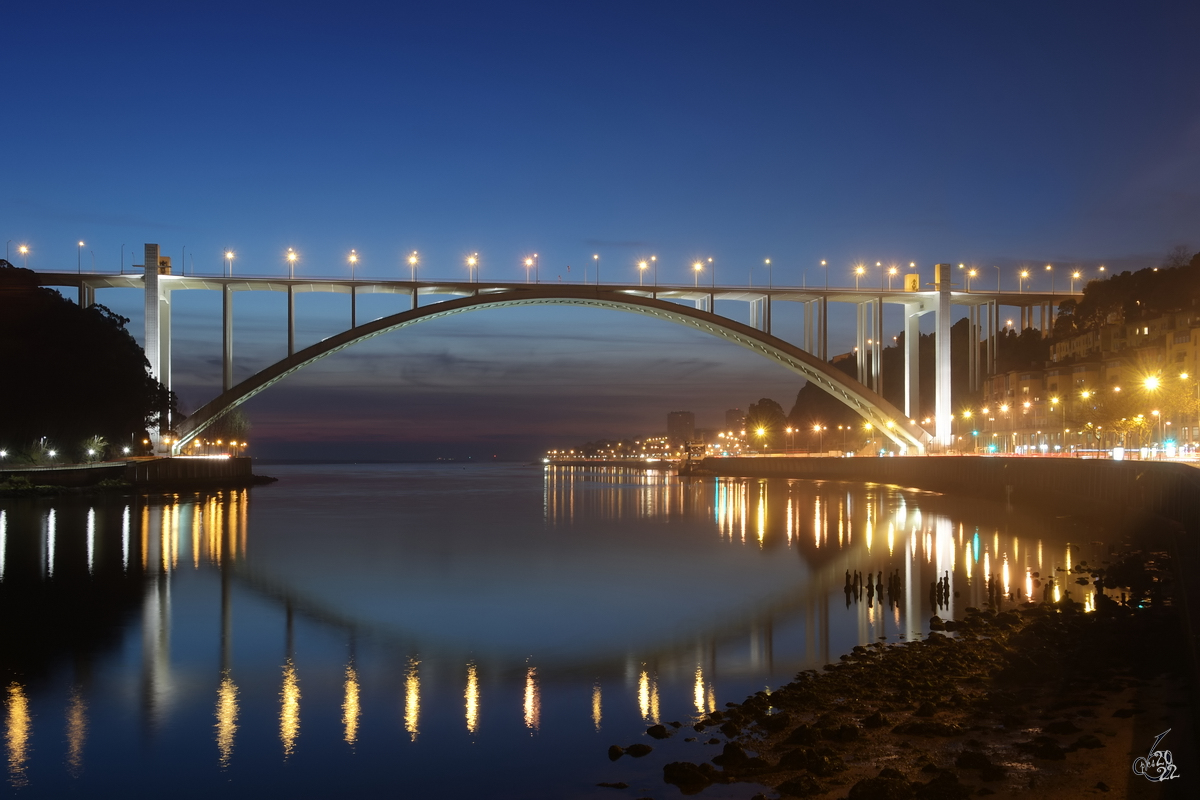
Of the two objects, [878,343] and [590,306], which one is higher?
[590,306]

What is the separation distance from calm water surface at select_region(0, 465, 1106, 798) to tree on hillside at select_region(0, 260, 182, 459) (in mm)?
8858

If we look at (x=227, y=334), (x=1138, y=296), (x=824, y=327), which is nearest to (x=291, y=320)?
(x=227, y=334)

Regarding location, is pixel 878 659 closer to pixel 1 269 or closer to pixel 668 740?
pixel 668 740

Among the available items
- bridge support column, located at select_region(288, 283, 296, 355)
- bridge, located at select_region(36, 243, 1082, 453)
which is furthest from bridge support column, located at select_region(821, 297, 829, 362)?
bridge support column, located at select_region(288, 283, 296, 355)

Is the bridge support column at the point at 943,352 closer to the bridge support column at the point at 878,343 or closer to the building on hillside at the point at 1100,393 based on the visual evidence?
the building on hillside at the point at 1100,393

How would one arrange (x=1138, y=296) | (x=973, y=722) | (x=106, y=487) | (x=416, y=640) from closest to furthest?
(x=973, y=722) < (x=416, y=640) < (x=106, y=487) < (x=1138, y=296)

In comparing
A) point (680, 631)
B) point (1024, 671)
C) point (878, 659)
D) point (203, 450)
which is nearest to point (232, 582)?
point (680, 631)

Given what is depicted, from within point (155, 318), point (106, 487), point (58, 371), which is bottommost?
point (106, 487)

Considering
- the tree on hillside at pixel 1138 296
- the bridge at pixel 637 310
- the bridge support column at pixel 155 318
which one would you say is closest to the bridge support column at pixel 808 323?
the bridge at pixel 637 310

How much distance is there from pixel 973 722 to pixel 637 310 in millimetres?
40779

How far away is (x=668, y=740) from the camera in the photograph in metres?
8.25

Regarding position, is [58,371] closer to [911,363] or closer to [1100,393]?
[911,363]
